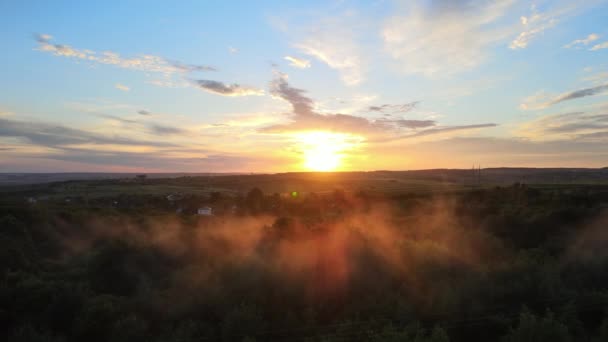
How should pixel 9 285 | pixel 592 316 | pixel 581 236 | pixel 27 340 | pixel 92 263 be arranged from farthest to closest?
pixel 581 236
pixel 92 263
pixel 9 285
pixel 592 316
pixel 27 340

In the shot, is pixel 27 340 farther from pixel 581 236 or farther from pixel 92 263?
pixel 581 236

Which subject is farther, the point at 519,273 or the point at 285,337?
the point at 519,273

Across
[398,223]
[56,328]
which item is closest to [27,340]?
[56,328]

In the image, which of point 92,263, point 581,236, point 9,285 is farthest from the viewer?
point 581,236

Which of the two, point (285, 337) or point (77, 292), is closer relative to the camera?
point (285, 337)

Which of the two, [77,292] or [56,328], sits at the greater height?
[77,292]

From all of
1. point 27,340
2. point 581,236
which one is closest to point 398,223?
point 581,236

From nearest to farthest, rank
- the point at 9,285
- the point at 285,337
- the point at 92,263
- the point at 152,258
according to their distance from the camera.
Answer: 1. the point at 285,337
2. the point at 9,285
3. the point at 92,263
4. the point at 152,258

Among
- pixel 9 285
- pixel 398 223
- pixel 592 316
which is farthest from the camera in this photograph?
pixel 398 223

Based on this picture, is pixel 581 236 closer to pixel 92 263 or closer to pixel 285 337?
pixel 285 337
